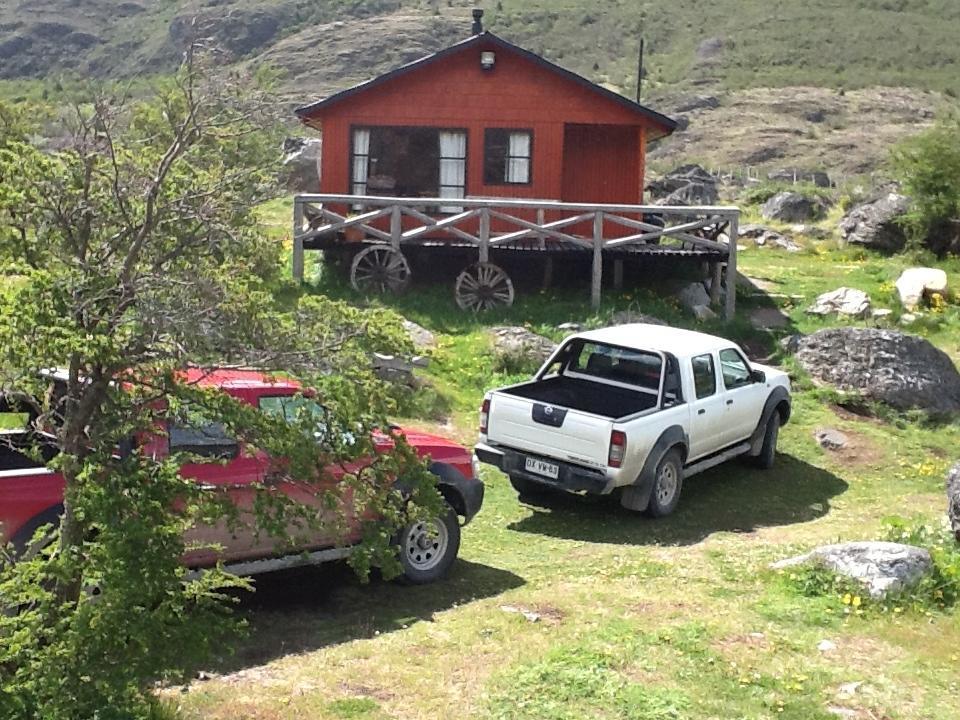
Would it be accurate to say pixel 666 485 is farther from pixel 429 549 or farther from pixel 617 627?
pixel 617 627

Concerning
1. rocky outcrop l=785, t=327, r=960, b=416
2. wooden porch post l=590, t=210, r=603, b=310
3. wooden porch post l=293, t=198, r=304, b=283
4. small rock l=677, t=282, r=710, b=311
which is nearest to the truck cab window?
rocky outcrop l=785, t=327, r=960, b=416

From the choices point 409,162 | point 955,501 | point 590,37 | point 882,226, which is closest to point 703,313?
point 409,162

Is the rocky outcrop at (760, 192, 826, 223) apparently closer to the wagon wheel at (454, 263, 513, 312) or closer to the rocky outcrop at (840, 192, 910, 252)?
the rocky outcrop at (840, 192, 910, 252)

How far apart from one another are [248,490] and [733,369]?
25.8ft

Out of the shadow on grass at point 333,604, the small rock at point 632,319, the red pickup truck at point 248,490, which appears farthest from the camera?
the small rock at point 632,319

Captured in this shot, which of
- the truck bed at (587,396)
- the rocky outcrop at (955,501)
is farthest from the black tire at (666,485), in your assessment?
the rocky outcrop at (955,501)

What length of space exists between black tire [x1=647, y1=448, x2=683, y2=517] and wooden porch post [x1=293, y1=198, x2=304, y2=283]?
905cm

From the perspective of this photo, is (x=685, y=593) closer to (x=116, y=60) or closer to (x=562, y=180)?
(x=562, y=180)

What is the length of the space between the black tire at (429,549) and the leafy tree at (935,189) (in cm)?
1993

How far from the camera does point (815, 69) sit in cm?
8088

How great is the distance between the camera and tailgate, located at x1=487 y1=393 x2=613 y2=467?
1053 cm

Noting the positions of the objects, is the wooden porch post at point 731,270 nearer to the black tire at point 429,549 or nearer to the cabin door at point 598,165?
the cabin door at point 598,165

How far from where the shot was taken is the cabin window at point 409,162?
21312mm

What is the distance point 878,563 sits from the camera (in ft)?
27.5
